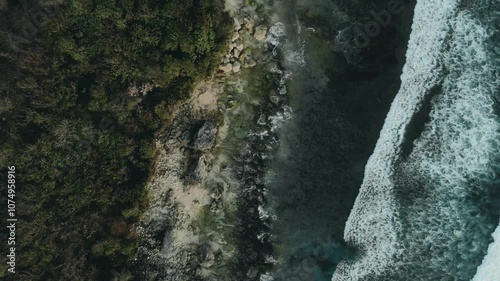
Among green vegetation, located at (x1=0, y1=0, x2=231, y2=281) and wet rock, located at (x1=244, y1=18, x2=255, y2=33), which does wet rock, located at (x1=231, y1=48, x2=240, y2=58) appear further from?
wet rock, located at (x1=244, y1=18, x2=255, y2=33)

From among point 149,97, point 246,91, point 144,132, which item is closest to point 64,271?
point 144,132

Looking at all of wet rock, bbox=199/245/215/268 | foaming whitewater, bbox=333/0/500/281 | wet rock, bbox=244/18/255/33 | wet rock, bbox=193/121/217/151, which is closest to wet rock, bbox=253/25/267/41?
wet rock, bbox=244/18/255/33

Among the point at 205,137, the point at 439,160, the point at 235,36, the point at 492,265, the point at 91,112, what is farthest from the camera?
the point at 235,36

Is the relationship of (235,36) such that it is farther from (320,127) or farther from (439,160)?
(439,160)

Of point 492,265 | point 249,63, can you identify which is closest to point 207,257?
point 249,63

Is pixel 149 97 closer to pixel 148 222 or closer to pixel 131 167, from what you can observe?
pixel 131 167

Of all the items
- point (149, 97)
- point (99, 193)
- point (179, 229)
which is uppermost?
point (149, 97)

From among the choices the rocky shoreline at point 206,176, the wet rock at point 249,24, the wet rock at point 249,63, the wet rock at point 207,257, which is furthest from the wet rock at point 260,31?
the wet rock at point 207,257

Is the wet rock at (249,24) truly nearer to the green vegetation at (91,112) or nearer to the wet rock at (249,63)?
the green vegetation at (91,112)
